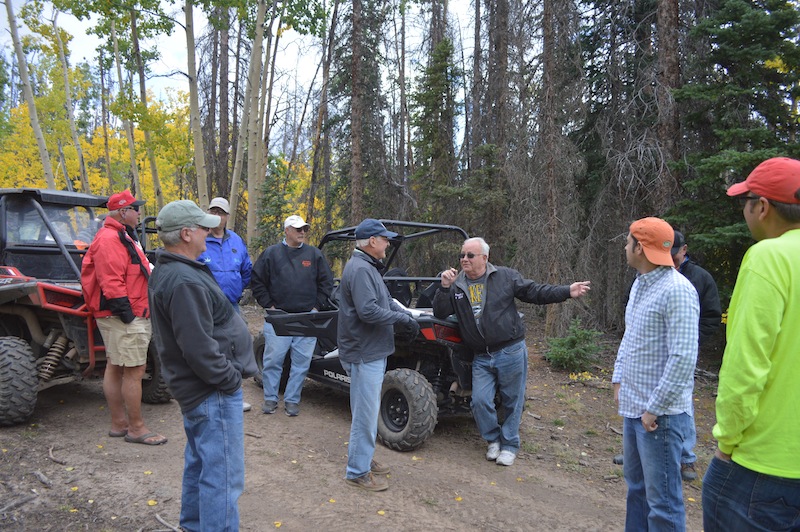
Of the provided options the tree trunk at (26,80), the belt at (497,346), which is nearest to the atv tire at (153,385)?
the belt at (497,346)

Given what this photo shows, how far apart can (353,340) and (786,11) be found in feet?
24.6

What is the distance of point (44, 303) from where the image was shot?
497cm

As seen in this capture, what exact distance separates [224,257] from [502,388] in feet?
10.1

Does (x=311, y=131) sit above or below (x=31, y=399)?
above

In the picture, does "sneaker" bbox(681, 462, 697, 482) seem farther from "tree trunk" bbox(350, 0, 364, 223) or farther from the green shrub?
"tree trunk" bbox(350, 0, 364, 223)

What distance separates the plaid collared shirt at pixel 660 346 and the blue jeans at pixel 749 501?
0.73 meters

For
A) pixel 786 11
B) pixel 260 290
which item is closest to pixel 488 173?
pixel 786 11

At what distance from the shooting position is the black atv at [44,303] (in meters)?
4.90

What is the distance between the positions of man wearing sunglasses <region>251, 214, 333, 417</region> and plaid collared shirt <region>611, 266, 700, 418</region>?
145 inches

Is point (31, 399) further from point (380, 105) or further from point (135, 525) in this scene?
point (380, 105)

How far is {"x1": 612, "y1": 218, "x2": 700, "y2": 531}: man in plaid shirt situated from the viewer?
2.75 m

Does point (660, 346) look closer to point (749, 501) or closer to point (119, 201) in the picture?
point (749, 501)

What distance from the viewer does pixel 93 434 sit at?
5.04 m

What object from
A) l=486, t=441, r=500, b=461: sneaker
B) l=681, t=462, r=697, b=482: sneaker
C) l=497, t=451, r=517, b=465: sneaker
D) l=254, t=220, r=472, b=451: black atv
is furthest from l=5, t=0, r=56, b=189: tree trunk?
l=681, t=462, r=697, b=482: sneaker
